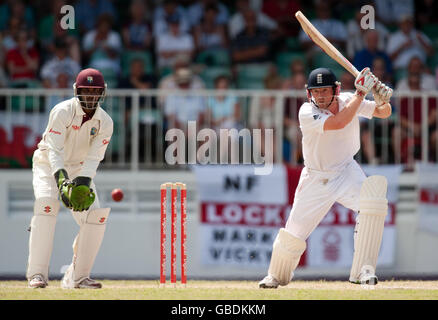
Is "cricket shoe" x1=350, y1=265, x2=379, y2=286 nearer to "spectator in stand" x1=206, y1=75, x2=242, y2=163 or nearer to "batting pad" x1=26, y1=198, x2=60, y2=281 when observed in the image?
"batting pad" x1=26, y1=198, x2=60, y2=281

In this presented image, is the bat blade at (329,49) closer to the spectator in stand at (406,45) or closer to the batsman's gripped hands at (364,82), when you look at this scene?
the batsman's gripped hands at (364,82)

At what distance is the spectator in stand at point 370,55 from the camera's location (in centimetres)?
1233

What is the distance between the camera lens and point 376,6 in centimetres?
1355

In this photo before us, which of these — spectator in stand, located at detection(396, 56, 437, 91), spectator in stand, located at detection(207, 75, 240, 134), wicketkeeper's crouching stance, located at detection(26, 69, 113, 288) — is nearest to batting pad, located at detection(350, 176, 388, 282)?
wicketkeeper's crouching stance, located at detection(26, 69, 113, 288)

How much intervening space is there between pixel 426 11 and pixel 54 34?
4.76m

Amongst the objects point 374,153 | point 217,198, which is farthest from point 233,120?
point 374,153

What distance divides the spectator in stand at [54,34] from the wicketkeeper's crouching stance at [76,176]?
4.38 metres

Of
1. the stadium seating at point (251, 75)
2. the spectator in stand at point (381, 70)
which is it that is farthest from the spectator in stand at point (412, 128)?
the stadium seating at point (251, 75)

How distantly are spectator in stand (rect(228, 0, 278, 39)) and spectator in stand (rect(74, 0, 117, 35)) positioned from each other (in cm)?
149

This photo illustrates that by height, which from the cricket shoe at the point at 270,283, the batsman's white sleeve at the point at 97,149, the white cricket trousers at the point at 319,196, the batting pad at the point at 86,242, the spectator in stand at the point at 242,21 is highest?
the spectator in stand at the point at 242,21
